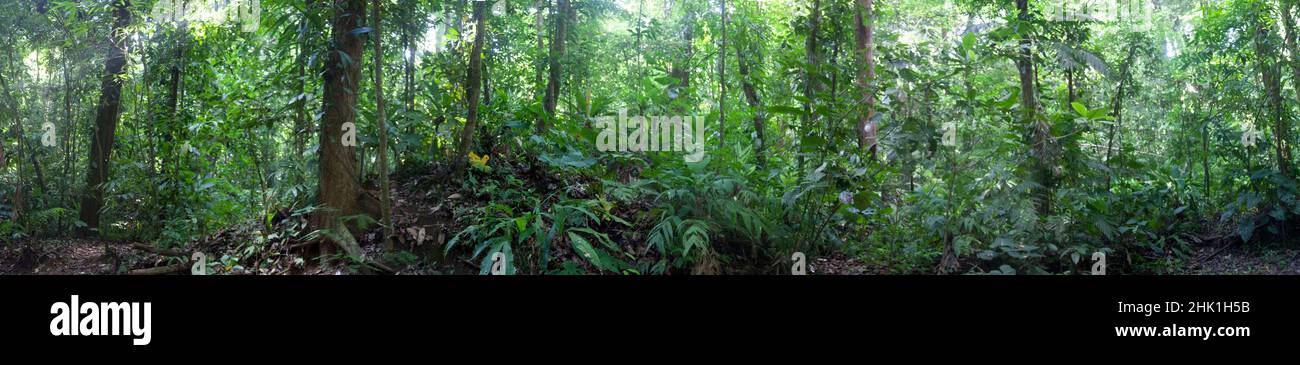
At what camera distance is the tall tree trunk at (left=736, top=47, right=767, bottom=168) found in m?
5.04

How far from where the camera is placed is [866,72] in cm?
519

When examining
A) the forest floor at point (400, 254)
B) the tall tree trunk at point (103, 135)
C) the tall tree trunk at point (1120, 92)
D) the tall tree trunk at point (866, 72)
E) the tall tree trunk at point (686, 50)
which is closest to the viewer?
the tall tree trunk at point (866, 72)

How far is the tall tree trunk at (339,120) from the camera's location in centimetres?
457

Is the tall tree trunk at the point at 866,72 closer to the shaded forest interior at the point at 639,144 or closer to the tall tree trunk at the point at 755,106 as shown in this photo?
the shaded forest interior at the point at 639,144

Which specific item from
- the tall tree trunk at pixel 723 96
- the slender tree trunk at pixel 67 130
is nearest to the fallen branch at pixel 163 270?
the slender tree trunk at pixel 67 130

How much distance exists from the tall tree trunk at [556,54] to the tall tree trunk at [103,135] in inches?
111

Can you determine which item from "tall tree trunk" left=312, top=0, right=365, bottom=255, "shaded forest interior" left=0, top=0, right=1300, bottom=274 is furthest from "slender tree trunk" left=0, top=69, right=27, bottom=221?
"tall tree trunk" left=312, top=0, right=365, bottom=255

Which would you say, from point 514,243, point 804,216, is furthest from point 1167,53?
point 514,243

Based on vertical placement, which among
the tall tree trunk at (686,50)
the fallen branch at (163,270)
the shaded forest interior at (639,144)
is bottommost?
the fallen branch at (163,270)

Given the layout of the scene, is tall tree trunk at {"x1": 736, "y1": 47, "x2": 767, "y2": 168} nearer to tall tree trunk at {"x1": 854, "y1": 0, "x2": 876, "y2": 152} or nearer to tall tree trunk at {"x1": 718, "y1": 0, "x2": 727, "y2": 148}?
tall tree trunk at {"x1": 718, "y1": 0, "x2": 727, "y2": 148}

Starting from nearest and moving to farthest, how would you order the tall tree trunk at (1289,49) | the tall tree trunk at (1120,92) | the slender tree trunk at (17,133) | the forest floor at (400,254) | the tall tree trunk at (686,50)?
the forest floor at (400,254) → the tall tree trunk at (1289,49) → the slender tree trunk at (17,133) → the tall tree trunk at (1120,92) → the tall tree trunk at (686,50)

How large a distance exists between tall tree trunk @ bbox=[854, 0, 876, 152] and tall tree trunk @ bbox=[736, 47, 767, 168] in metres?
0.60

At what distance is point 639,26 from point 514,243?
279 cm

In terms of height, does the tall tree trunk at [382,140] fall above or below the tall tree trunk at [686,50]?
below
